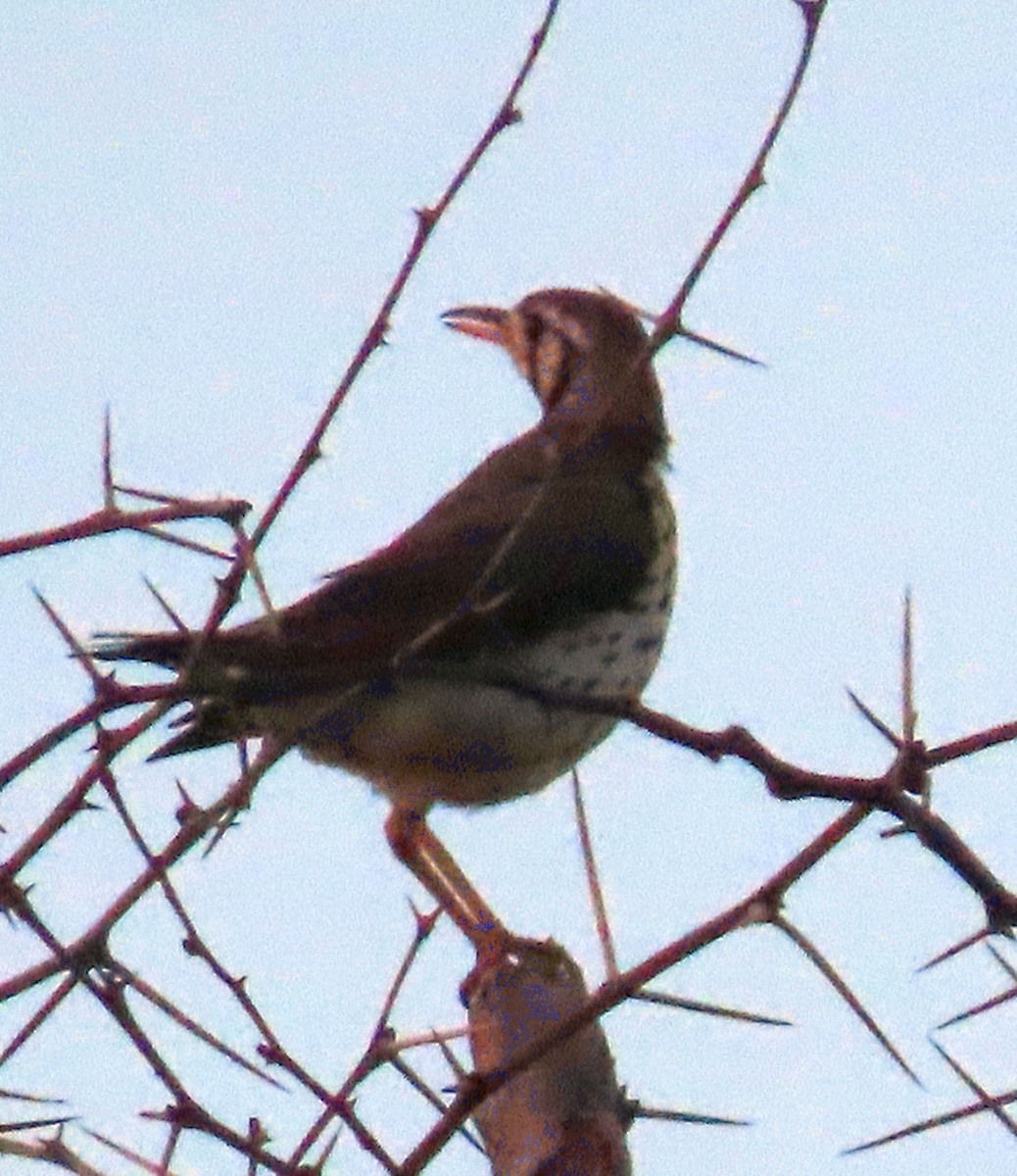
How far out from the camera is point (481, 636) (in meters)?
4.51

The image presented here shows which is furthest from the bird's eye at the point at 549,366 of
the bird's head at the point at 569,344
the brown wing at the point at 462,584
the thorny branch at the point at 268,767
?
the thorny branch at the point at 268,767

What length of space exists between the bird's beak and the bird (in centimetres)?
84

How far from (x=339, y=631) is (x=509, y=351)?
2830mm

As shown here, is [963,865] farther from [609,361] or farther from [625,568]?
[609,361]

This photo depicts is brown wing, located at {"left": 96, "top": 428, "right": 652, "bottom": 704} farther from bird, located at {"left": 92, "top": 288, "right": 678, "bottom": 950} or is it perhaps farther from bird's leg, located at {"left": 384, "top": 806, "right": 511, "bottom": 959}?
bird's leg, located at {"left": 384, "top": 806, "right": 511, "bottom": 959}

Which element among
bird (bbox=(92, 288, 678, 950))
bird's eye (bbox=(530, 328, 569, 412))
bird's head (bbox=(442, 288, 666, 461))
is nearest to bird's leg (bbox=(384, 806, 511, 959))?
bird (bbox=(92, 288, 678, 950))

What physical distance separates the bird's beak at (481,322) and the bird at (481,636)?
0.84 metres

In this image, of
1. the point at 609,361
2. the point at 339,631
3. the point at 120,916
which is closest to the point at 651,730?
the point at 120,916

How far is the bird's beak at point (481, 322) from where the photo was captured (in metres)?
6.75

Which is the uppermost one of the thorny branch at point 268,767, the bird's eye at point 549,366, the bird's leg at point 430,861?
the bird's eye at point 549,366

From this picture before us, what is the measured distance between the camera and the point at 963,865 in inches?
82.4

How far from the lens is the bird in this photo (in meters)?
3.99

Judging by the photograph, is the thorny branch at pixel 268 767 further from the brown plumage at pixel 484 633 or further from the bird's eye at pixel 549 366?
the bird's eye at pixel 549 366

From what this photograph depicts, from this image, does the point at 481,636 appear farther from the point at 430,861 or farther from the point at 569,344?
the point at 569,344
